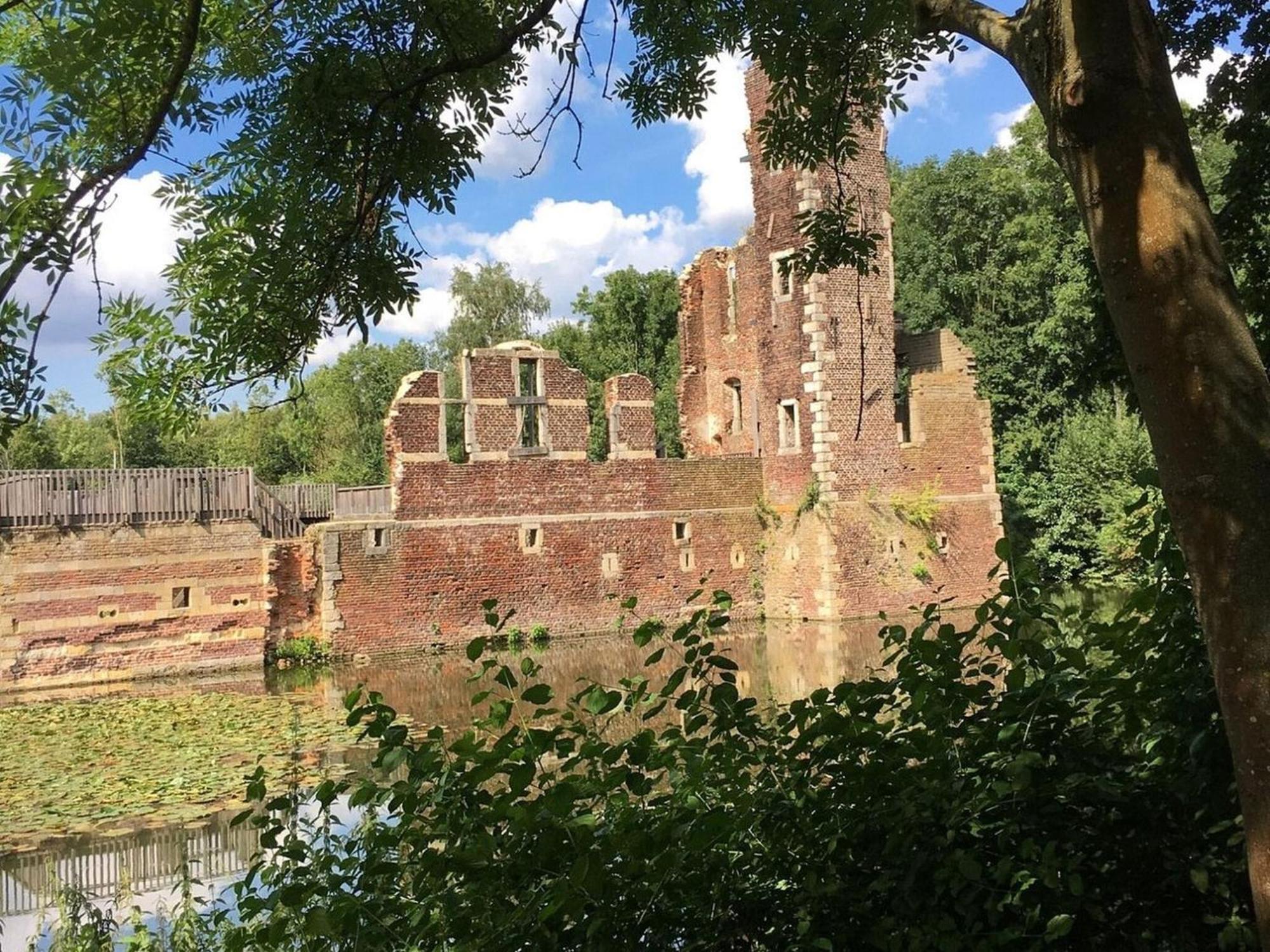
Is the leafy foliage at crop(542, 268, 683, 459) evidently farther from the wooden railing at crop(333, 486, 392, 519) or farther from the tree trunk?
the tree trunk

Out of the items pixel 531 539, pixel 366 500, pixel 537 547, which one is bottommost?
pixel 537 547

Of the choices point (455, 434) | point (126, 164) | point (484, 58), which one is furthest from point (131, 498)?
point (455, 434)

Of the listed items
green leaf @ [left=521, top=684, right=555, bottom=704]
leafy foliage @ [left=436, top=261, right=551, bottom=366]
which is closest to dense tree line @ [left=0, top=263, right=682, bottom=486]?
leafy foliage @ [left=436, top=261, right=551, bottom=366]

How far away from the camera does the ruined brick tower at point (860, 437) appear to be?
18953 millimetres

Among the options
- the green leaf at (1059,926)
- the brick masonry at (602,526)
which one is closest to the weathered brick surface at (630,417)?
the brick masonry at (602,526)

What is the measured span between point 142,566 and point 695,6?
14392mm

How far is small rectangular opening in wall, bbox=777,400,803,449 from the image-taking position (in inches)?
772

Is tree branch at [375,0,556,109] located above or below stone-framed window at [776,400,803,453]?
above

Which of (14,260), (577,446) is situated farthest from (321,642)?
(14,260)

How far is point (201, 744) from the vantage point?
1118 centimetres

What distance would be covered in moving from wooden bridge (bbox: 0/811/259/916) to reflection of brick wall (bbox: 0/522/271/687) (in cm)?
922

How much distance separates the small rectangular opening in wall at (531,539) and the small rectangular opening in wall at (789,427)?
15.2 feet

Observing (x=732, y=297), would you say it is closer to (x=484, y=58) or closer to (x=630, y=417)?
(x=630, y=417)

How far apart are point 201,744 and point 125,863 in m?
3.89
